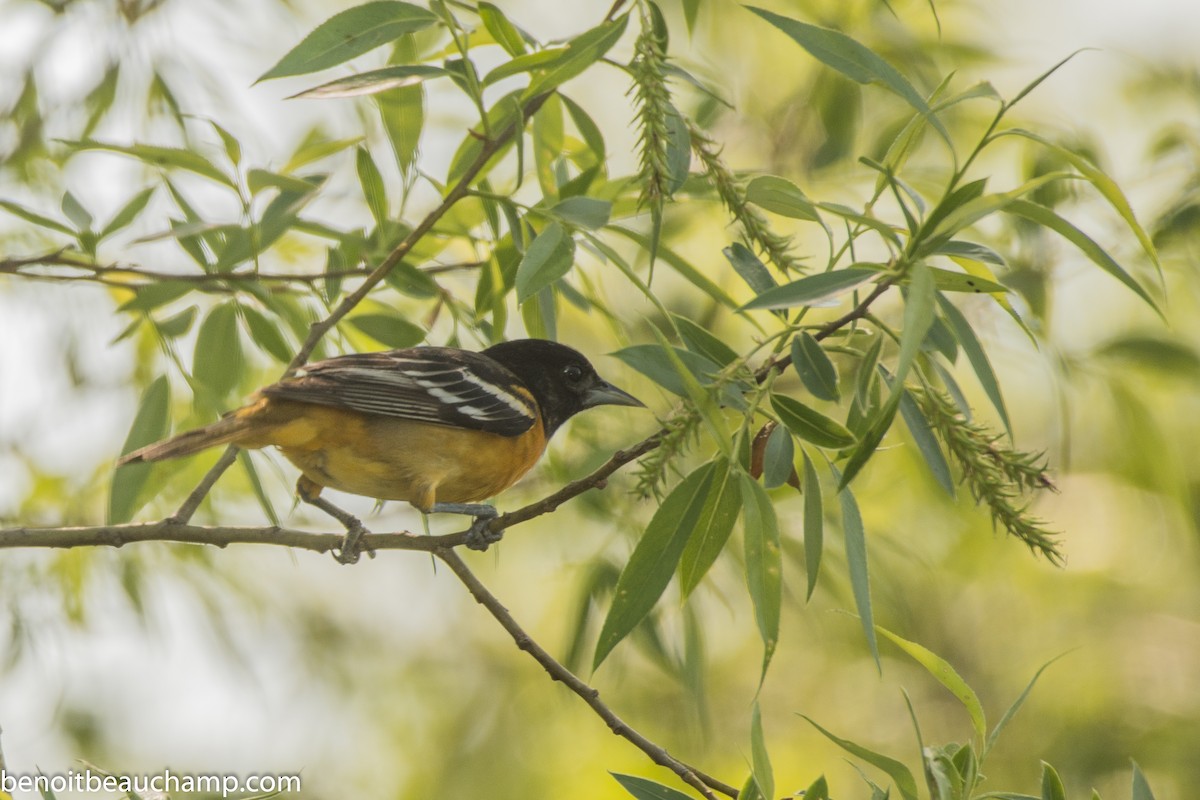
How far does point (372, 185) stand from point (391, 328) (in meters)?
0.41

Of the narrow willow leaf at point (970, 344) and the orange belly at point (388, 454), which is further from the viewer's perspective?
the orange belly at point (388, 454)

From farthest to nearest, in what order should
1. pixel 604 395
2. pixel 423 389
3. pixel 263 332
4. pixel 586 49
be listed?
1. pixel 604 395
2. pixel 423 389
3. pixel 263 332
4. pixel 586 49

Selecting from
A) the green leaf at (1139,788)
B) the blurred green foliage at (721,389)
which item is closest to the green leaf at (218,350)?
the blurred green foliage at (721,389)

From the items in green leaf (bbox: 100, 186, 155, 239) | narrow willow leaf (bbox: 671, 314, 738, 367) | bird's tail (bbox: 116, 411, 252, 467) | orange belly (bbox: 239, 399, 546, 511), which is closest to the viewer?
narrow willow leaf (bbox: 671, 314, 738, 367)

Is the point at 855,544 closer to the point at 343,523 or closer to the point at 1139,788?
the point at 1139,788

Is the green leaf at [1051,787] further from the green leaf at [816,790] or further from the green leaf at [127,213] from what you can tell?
the green leaf at [127,213]

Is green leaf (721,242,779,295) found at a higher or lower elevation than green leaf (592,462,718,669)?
higher

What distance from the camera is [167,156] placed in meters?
2.81

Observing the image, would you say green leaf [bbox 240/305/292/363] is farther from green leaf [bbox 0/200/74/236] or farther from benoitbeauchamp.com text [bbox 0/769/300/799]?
benoitbeauchamp.com text [bbox 0/769/300/799]

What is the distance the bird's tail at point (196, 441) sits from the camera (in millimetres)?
2707

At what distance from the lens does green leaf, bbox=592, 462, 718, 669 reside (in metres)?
2.08

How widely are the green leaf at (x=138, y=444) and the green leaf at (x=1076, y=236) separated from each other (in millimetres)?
2113

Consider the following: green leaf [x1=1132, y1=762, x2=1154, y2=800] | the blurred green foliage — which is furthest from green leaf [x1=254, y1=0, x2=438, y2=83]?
green leaf [x1=1132, y1=762, x2=1154, y2=800]

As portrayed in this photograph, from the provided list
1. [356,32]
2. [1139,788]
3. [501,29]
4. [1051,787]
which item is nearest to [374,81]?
[356,32]
